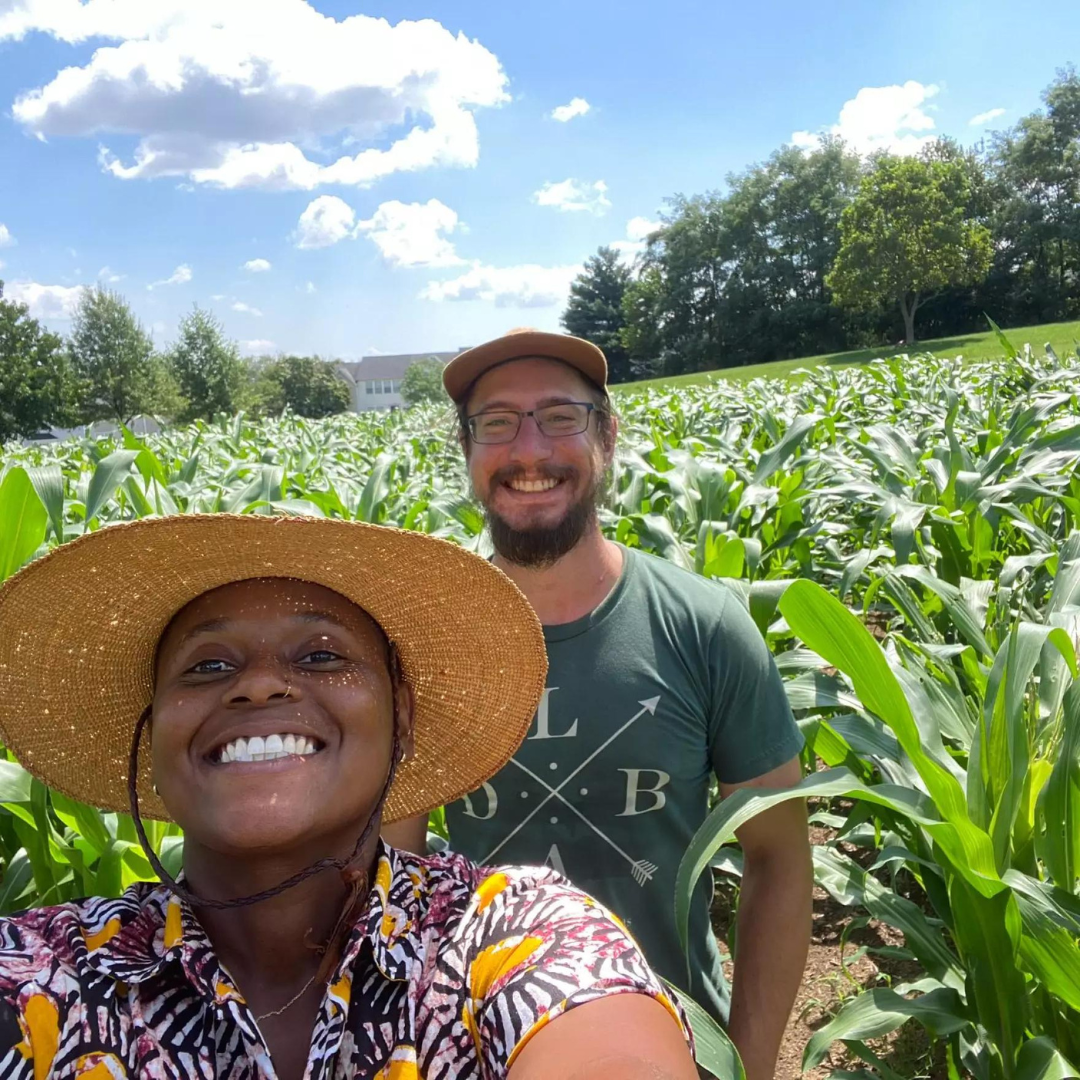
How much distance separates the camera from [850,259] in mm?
39750

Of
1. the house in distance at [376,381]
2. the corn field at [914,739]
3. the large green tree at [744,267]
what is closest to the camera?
the corn field at [914,739]

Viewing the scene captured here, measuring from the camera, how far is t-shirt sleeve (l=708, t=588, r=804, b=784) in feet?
4.97

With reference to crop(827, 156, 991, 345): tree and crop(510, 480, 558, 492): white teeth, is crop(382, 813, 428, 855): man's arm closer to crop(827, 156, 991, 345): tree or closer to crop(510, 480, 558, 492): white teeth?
crop(510, 480, 558, 492): white teeth

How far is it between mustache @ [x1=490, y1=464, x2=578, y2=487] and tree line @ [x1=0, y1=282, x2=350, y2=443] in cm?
3833

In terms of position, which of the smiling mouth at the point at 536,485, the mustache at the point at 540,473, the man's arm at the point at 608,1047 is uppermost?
the mustache at the point at 540,473

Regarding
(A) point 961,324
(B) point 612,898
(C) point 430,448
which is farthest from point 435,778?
(A) point 961,324

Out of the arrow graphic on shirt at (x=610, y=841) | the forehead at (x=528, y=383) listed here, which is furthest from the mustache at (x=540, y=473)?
the arrow graphic on shirt at (x=610, y=841)

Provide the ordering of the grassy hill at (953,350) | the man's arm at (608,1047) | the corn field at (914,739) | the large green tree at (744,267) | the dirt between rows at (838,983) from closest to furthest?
the man's arm at (608,1047) → the corn field at (914,739) → the dirt between rows at (838,983) → the grassy hill at (953,350) → the large green tree at (744,267)

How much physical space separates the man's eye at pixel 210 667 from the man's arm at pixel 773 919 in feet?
2.86

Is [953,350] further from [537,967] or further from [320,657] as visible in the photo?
[537,967]

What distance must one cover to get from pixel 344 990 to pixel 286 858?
0.14 meters

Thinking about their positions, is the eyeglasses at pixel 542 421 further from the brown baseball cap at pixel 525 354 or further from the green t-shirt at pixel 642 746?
the green t-shirt at pixel 642 746

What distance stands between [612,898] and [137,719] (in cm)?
80

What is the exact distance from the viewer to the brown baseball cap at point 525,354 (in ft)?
5.55
